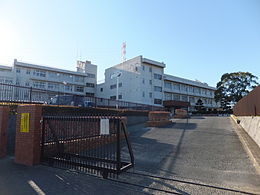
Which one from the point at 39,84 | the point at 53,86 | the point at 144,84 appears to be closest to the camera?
the point at 144,84

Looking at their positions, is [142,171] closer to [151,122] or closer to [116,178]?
[116,178]

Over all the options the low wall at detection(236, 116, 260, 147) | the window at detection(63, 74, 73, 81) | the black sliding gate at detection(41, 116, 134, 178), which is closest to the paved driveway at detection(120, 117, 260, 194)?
the low wall at detection(236, 116, 260, 147)

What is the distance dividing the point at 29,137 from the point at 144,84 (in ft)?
129

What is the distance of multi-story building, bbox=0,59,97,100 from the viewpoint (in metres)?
43.2

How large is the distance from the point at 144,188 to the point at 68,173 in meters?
2.47

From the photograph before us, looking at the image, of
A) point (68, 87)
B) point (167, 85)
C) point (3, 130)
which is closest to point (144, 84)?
point (167, 85)

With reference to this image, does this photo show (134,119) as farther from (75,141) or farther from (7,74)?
(7,74)

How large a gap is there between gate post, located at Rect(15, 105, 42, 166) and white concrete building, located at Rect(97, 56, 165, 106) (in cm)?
3708

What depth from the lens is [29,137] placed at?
246 inches

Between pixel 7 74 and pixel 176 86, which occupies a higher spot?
pixel 7 74

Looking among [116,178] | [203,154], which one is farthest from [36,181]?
[203,154]

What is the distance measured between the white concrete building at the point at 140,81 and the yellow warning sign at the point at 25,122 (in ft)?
122

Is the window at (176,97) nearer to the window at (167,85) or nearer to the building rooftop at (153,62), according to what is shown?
the window at (167,85)

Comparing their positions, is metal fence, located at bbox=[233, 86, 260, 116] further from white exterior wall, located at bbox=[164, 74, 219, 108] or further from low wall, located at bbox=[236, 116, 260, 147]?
white exterior wall, located at bbox=[164, 74, 219, 108]
